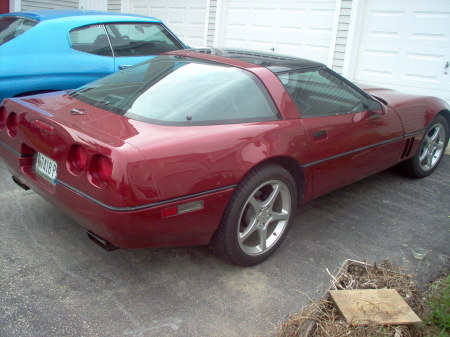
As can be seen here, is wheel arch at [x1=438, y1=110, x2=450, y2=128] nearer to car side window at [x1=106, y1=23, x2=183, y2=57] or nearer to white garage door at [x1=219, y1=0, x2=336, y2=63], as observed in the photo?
car side window at [x1=106, y1=23, x2=183, y2=57]

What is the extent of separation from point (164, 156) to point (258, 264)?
1.15 meters

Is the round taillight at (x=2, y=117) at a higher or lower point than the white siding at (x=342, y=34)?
lower

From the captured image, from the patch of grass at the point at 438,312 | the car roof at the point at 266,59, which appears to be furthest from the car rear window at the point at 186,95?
the patch of grass at the point at 438,312

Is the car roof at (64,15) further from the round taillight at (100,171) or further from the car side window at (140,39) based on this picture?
the round taillight at (100,171)

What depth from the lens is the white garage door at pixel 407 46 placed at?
22.0 ft

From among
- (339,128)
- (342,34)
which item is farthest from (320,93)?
(342,34)

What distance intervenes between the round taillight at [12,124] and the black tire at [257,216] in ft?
5.05

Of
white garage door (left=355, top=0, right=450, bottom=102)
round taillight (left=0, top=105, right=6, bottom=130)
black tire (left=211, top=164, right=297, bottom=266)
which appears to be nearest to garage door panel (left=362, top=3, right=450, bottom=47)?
white garage door (left=355, top=0, right=450, bottom=102)

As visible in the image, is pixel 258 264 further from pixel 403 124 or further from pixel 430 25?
pixel 430 25

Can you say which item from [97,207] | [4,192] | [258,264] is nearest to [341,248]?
[258,264]

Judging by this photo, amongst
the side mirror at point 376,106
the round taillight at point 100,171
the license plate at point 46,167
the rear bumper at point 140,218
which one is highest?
the side mirror at point 376,106

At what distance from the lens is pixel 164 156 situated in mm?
2371

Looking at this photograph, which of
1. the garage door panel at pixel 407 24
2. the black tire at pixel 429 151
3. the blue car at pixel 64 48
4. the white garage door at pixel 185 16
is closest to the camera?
the blue car at pixel 64 48

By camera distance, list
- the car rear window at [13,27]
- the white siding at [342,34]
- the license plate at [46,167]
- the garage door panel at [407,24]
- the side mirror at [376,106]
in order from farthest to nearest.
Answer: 1. the white siding at [342,34]
2. the garage door panel at [407,24]
3. the car rear window at [13,27]
4. the side mirror at [376,106]
5. the license plate at [46,167]
